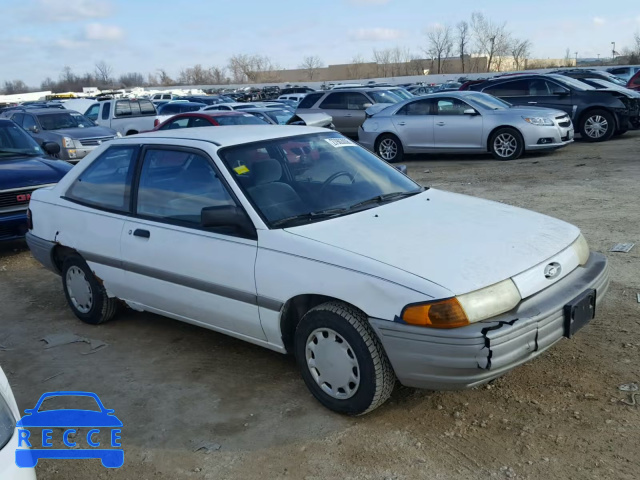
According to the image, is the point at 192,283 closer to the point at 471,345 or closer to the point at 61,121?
the point at 471,345

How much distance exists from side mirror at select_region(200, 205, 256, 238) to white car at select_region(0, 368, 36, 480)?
1620 mm

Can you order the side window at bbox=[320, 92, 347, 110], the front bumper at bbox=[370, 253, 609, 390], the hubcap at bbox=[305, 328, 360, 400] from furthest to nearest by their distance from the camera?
the side window at bbox=[320, 92, 347, 110] → the hubcap at bbox=[305, 328, 360, 400] → the front bumper at bbox=[370, 253, 609, 390]

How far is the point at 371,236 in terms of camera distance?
12.4 feet

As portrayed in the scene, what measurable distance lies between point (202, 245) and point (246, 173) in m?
0.56

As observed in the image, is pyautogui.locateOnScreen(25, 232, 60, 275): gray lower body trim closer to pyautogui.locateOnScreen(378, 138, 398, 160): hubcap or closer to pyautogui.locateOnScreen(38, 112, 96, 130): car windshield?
pyautogui.locateOnScreen(378, 138, 398, 160): hubcap

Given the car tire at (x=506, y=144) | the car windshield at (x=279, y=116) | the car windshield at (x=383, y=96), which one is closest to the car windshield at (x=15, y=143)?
the car windshield at (x=279, y=116)

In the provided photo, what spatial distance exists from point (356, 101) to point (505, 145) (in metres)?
5.71

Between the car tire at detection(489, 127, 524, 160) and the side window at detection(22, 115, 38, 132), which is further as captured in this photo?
the side window at detection(22, 115, 38, 132)

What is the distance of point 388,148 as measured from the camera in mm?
14625

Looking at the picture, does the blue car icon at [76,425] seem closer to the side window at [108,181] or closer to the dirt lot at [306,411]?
the dirt lot at [306,411]

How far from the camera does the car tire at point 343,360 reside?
3504 millimetres

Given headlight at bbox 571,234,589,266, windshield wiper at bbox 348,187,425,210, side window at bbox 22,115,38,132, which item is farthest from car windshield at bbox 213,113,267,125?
headlight at bbox 571,234,589,266

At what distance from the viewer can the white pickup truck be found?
19.3 metres

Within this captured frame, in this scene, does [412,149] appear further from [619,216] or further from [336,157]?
[336,157]
